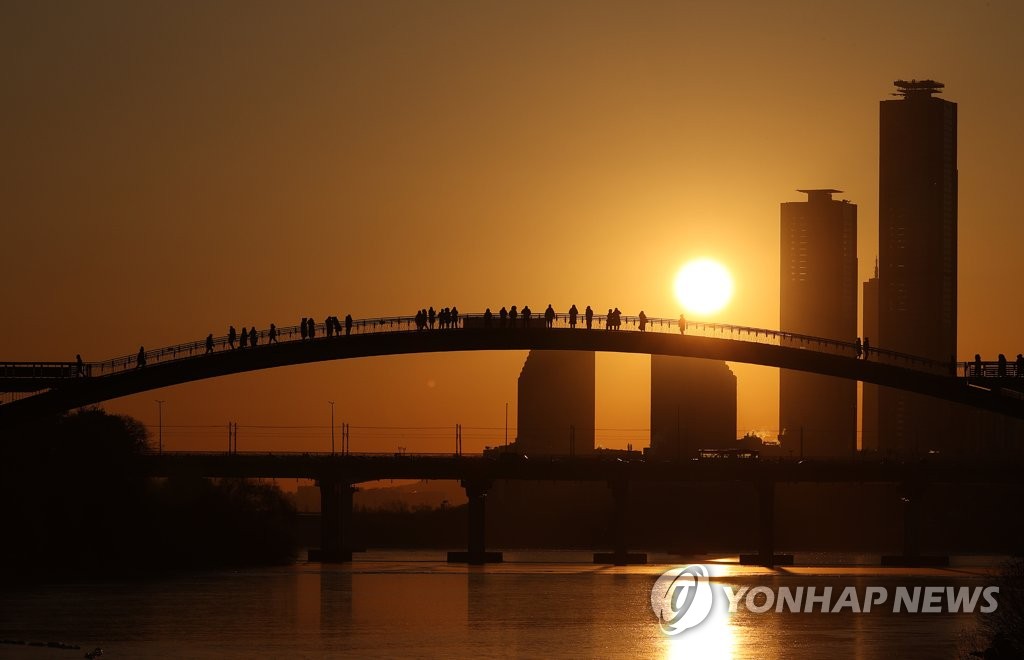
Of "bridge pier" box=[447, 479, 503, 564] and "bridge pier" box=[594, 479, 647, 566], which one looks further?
"bridge pier" box=[594, 479, 647, 566]

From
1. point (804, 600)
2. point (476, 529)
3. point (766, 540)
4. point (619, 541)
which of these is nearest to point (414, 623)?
point (804, 600)

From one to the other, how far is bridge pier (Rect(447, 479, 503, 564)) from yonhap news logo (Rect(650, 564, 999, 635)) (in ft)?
91.0

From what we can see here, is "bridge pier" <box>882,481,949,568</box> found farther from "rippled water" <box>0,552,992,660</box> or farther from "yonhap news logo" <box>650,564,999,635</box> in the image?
"yonhap news logo" <box>650,564,999,635</box>

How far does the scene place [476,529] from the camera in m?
138

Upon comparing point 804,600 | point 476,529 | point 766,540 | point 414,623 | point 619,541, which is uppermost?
point 414,623

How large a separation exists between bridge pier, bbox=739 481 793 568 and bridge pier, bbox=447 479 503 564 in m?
19.5

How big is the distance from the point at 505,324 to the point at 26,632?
43.5m

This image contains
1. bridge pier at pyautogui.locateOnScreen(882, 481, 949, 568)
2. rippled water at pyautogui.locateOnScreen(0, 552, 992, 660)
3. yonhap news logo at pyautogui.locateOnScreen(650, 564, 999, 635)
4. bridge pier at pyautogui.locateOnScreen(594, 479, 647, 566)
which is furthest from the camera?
bridge pier at pyautogui.locateOnScreen(882, 481, 949, 568)

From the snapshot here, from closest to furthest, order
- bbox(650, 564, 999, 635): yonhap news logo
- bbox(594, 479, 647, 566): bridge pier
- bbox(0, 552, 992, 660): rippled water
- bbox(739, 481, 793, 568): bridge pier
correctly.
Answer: bbox(0, 552, 992, 660): rippled water → bbox(650, 564, 999, 635): yonhap news logo → bbox(594, 479, 647, 566): bridge pier → bbox(739, 481, 793, 568): bridge pier

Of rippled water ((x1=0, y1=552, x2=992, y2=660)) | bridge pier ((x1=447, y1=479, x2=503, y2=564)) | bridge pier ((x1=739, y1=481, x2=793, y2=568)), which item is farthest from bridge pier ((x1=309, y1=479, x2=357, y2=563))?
bridge pier ((x1=739, y1=481, x2=793, y2=568))

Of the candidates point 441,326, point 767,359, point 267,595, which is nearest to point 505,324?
point 441,326

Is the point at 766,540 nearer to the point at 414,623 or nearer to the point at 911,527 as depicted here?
the point at 911,527

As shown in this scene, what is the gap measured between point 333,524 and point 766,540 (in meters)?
32.6

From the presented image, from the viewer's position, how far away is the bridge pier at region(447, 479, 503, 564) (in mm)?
134500
